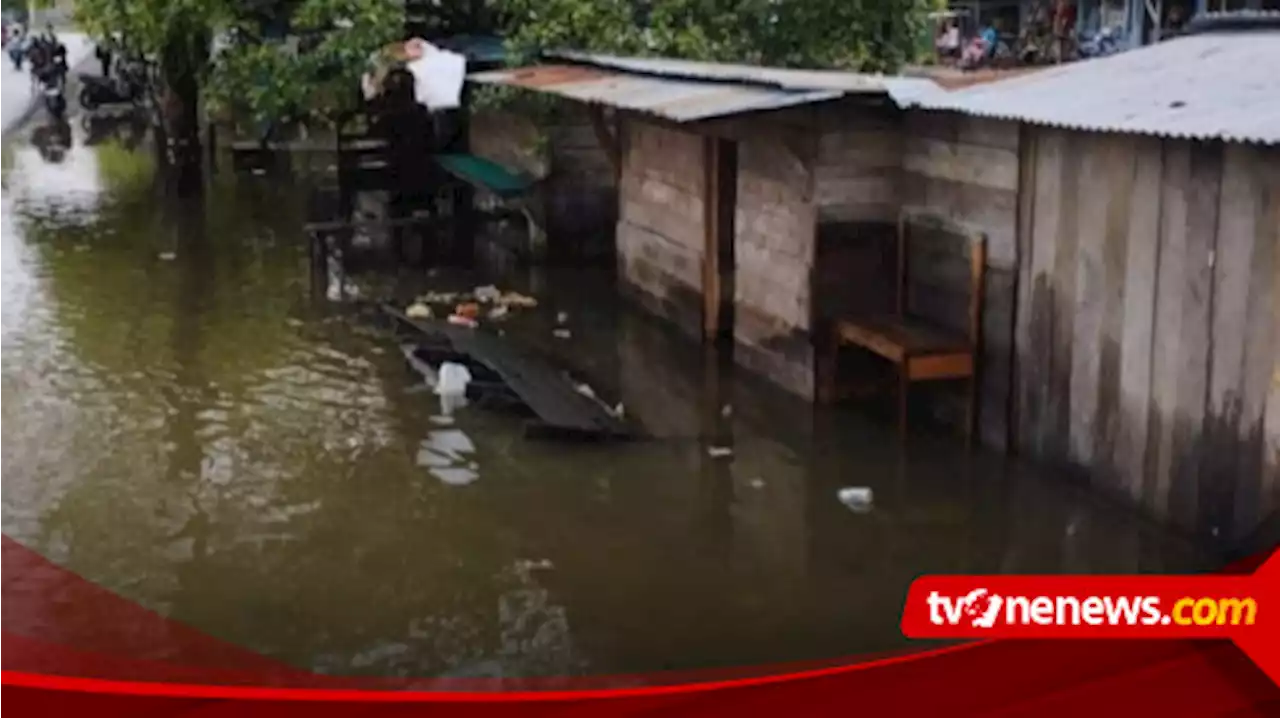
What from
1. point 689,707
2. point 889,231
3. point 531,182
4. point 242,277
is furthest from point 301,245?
point 689,707

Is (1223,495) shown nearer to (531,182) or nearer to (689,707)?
(689,707)

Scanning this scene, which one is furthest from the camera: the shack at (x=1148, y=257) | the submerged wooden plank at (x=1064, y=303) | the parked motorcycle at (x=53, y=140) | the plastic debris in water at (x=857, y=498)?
the parked motorcycle at (x=53, y=140)

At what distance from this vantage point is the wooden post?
11.3m

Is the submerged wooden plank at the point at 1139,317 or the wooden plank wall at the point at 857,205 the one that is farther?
the wooden plank wall at the point at 857,205

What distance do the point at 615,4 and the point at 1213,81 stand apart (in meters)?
9.20

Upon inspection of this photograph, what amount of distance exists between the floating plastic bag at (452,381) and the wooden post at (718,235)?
230cm

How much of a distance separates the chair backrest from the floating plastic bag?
3.23 metres

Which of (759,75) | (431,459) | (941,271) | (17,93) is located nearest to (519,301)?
(759,75)

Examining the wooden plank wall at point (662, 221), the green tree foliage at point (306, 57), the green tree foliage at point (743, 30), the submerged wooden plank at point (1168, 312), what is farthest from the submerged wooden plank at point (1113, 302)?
the green tree foliage at point (306, 57)

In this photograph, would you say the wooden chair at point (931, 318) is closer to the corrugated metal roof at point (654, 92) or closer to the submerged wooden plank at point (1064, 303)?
the submerged wooden plank at point (1064, 303)

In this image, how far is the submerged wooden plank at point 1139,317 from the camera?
705 centimetres

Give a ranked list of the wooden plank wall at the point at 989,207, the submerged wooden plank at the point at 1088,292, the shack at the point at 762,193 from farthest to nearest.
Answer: the shack at the point at 762,193
the wooden plank wall at the point at 989,207
the submerged wooden plank at the point at 1088,292

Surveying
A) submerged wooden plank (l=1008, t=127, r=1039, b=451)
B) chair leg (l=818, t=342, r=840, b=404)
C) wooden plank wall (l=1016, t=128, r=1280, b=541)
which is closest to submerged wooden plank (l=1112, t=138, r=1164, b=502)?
wooden plank wall (l=1016, t=128, r=1280, b=541)

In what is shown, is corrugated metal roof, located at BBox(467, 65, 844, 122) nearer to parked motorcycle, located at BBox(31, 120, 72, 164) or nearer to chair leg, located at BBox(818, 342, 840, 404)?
chair leg, located at BBox(818, 342, 840, 404)
